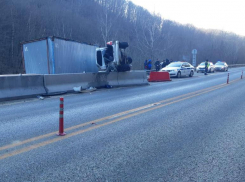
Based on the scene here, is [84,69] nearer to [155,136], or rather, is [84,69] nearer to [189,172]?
[155,136]

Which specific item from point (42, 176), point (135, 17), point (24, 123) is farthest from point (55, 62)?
point (135, 17)

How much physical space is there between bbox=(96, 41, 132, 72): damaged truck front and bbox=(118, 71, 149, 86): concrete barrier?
24.7 inches

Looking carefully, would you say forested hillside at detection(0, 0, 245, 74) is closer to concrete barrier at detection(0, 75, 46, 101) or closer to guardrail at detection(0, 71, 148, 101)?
guardrail at detection(0, 71, 148, 101)

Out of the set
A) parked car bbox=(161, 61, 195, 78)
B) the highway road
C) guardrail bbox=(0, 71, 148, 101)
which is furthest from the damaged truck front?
parked car bbox=(161, 61, 195, 78)

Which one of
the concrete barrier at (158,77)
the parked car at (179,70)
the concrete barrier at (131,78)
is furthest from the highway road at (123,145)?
the parked car at (179,70)

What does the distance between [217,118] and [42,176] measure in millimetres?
5527

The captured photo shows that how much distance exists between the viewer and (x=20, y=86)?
1093 centimetres

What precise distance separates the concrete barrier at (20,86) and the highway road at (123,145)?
Result: 2.15 m

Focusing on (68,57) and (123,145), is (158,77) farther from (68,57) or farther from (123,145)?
(123,145)

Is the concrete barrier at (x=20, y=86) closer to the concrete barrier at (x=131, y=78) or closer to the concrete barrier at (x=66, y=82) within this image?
the concrete barrier at (x=66, y=82)

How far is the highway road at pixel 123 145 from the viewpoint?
3805 millimetres

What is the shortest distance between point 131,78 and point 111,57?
231 centimetres

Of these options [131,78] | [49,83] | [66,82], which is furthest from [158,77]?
[49,83]

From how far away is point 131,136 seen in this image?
18.5ft
